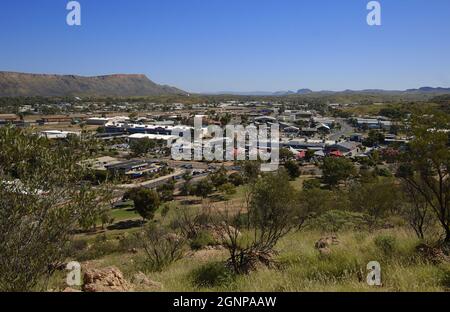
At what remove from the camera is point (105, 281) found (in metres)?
5.61

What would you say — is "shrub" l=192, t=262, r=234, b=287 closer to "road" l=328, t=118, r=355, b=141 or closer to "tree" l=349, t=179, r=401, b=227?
"tree" l=349, t=179, r=401, b=227

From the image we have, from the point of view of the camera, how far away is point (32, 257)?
4879 millimetres

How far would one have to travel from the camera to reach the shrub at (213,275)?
6.31 m

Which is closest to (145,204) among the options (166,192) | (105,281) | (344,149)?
(166,192)

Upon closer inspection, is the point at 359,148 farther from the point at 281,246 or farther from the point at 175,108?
the point at 175,108

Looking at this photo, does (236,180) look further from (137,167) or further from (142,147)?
(142,147)

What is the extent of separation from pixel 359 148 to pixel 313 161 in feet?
38.3

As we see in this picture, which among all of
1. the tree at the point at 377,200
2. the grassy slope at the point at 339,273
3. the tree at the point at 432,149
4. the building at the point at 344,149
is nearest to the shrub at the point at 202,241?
the grassy slope at the point at 339,273

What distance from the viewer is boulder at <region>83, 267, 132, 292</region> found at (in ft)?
17.7

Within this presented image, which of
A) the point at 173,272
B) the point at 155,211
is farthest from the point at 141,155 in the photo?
the point at 173,272

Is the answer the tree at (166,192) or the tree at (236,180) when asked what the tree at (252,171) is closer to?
the tree at (166,192)

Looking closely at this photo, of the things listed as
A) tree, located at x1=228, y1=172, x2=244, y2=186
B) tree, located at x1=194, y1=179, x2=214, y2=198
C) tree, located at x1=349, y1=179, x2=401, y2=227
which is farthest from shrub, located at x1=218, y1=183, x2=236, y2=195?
tree, located at x1=349, y1=179, x2=401, y2=227

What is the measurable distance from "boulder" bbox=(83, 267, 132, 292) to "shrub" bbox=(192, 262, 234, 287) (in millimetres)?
1267

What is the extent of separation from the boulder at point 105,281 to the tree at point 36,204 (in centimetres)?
54
